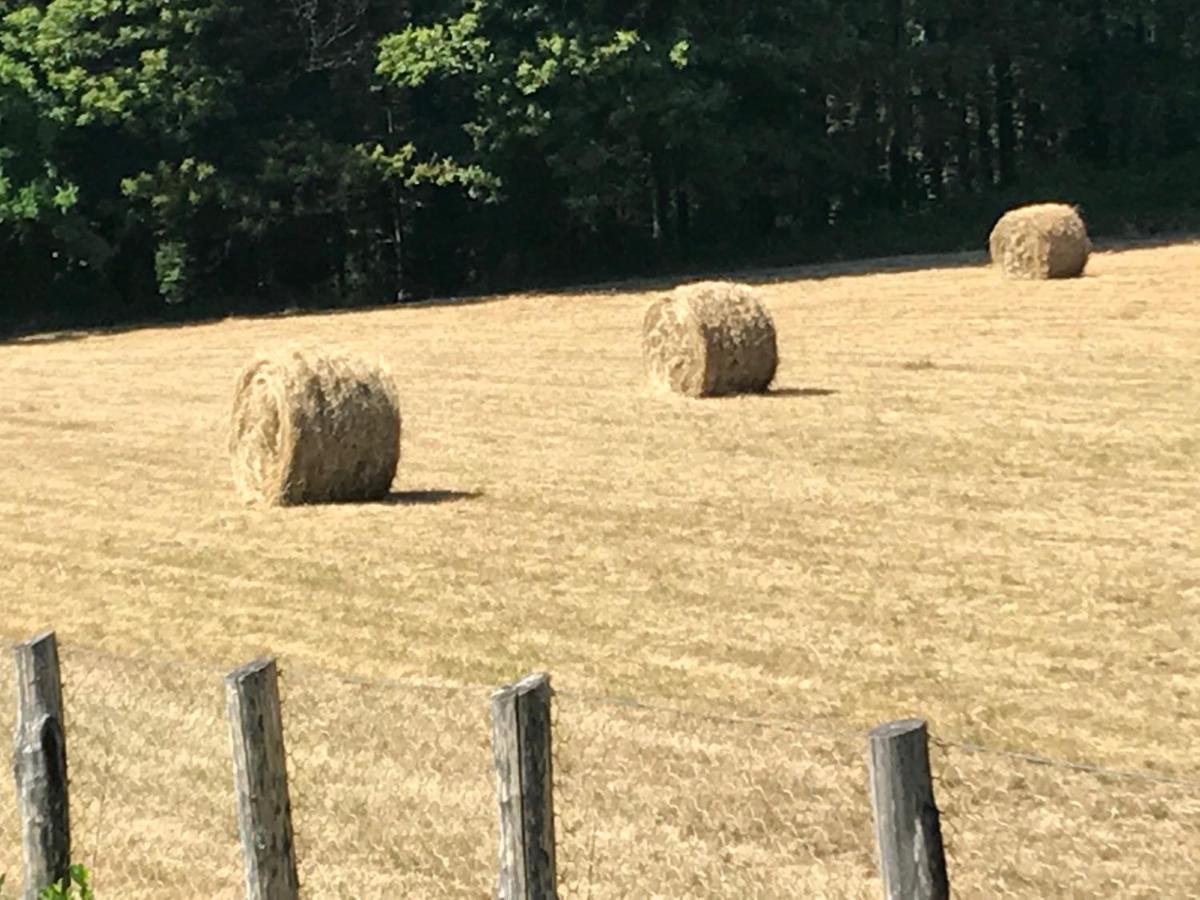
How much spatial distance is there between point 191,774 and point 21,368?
2942cm

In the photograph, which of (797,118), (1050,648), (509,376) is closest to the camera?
(1050,648)

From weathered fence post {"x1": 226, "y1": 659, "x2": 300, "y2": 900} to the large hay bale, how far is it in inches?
771

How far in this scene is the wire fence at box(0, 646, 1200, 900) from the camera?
28.9ft

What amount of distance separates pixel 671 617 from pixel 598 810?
4358 mm

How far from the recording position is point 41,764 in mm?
7633

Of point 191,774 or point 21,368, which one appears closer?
point 191,774

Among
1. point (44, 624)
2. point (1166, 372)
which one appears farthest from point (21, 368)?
point (44, 624)

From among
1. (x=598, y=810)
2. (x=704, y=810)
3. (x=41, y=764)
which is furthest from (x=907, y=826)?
(x=598, y=810)

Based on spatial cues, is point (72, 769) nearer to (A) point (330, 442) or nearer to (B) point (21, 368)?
(A) point (330, 442)

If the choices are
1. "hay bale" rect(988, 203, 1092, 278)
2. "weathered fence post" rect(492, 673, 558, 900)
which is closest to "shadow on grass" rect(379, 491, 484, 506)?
"weathered fence post" rect(492, 673, 558, 900)

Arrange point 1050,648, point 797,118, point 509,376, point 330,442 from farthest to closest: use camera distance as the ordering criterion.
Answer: point 797,118 → point 509,376 → point 330,442 → point 1050,648

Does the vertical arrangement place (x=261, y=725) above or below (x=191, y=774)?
above

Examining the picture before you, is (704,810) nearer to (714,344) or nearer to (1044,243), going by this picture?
(714,344)

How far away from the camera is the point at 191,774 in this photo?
10641 millimetres
